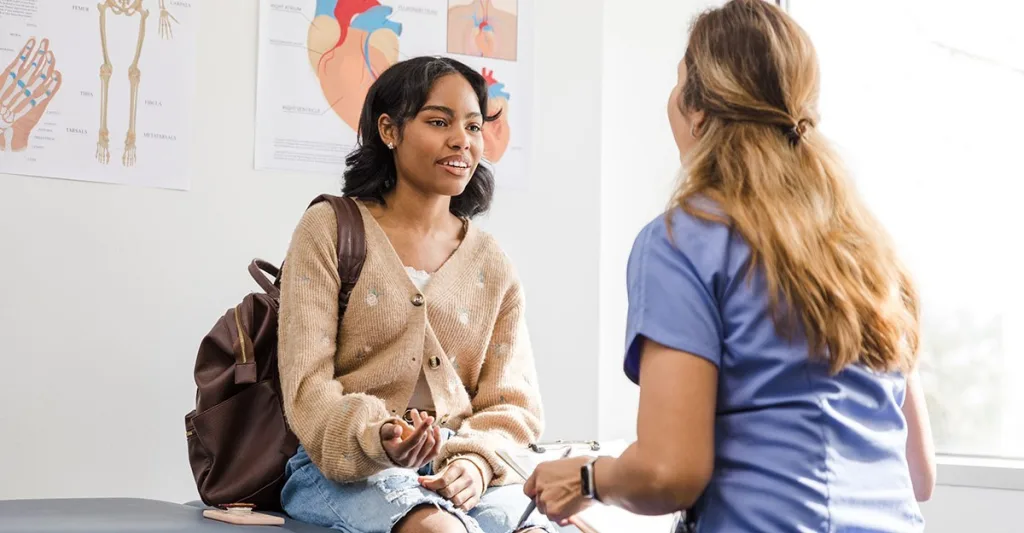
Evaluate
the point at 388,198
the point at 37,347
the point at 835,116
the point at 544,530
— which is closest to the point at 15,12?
the point at 37,347

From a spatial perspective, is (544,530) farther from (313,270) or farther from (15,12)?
(15,12)

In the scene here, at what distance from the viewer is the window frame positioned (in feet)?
9.56

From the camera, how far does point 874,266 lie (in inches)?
50.6

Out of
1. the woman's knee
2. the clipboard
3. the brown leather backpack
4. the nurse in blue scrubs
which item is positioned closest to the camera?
the nurse in blue scrubs

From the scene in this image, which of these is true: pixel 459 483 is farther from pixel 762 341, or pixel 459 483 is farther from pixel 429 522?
pixel 762 341

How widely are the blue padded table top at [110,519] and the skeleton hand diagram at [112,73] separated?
1.01 m

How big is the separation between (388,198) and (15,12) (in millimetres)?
1159

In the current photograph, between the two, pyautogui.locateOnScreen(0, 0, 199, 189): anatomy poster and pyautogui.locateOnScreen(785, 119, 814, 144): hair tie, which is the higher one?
pyautogui.locateOnScreen(0, 0, 199, 189): anatomy poster

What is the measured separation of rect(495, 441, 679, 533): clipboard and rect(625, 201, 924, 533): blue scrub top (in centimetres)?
16

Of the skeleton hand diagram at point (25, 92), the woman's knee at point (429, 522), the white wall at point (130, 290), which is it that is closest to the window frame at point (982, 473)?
the woman's knee at point (429, 522)

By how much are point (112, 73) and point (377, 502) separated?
60.1 inches

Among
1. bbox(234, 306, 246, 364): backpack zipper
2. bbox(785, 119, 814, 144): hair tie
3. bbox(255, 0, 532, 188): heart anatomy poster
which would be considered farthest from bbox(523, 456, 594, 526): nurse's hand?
bbox(255, 0, 532, 188): heart anatomy poster

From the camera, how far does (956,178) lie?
131 inches

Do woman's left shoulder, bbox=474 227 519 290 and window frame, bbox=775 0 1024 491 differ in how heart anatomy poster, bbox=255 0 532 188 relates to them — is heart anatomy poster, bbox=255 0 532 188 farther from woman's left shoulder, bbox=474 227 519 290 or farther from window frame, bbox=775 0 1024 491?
window frame, bbox=775 0 1024 491
